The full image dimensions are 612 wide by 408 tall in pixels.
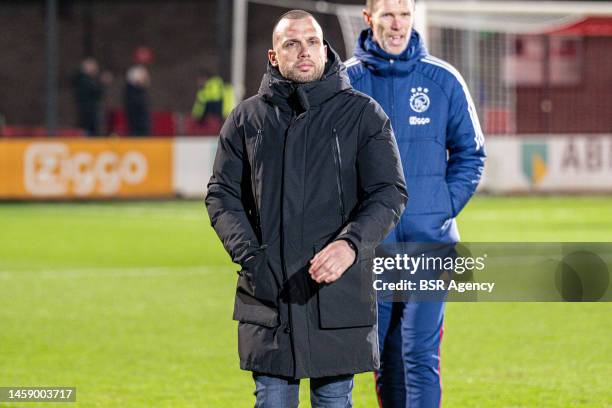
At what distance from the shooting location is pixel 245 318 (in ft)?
15.8

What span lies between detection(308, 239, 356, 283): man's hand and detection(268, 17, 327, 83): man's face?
2.07 ft

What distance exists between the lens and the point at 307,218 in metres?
4.74

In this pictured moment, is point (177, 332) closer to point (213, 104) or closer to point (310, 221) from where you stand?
point (310, 221)

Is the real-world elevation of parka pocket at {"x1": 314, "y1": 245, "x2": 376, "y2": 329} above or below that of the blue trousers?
above

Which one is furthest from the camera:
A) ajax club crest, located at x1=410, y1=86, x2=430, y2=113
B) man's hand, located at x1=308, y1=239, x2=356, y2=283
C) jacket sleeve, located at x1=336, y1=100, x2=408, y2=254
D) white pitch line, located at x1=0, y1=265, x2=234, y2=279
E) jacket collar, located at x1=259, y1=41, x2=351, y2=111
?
white pitch line, located at x1=0, y1=265, x2=234, y2=279

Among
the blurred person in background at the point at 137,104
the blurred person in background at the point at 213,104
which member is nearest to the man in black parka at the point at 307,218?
the blurred person in background at the point at 213,104

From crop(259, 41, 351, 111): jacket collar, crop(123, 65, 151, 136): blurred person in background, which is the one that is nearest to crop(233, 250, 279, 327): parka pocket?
crop(259, 41, 351, 111): jacket collar

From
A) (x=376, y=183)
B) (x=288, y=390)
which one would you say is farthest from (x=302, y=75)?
(x=288, y=390)

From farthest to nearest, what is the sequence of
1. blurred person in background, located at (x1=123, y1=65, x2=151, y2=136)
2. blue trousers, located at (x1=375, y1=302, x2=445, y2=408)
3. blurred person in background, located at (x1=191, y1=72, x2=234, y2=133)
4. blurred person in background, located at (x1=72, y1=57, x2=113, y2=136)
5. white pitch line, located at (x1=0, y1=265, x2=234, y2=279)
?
blurred person in background, located at (x1=72, y1=57, x2=113, y2=136), blurred person in background, located at (x1=123, y1=65, x2=151, y2=136), blurred person in background, located at (x1=191, y1=72, x2=234, y2=133), white pitch line, located at (x1=0, y1=265, x2=234, y2=279), blue trousers, located at (x1=375, y1=302, x2=445, y2=408)

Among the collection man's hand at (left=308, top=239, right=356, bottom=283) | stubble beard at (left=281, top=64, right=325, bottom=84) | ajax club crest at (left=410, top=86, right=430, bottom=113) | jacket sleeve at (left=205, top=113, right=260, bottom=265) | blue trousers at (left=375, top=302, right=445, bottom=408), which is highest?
stubble beard at (left=281, top=64, right=325, bottom=84)

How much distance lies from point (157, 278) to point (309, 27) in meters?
8.44

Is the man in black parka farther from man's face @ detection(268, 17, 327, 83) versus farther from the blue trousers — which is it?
the blue trousers

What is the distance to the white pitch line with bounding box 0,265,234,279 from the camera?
1327 cm

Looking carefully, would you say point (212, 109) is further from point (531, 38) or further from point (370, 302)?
point (370, 302)
